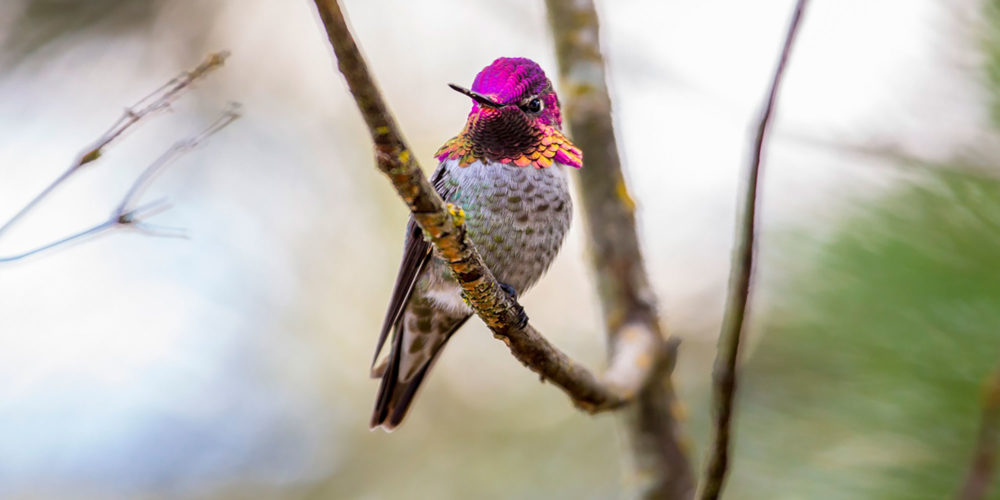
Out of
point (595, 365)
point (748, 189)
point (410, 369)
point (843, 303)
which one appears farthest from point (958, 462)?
point (595, 365)

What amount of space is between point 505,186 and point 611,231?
24.6 inches

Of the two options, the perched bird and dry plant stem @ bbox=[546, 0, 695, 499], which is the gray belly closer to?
the perched bird

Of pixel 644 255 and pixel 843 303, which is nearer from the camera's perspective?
pixel 843 303

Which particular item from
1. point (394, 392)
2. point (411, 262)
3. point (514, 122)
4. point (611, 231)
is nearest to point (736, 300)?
point (514, 122)

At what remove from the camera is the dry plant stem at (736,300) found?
1.35 m

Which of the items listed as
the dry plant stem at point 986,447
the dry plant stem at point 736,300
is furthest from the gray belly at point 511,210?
the dry plant stem at point 986,447

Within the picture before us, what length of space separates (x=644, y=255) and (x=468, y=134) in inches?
33.3

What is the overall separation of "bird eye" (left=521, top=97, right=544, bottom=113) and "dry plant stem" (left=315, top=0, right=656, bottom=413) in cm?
59

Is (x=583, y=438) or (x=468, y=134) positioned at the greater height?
(x=468, y=134)

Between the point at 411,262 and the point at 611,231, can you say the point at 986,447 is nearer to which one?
the point at 411,262

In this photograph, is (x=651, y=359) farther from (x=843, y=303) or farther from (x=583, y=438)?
(x=583, y=438)

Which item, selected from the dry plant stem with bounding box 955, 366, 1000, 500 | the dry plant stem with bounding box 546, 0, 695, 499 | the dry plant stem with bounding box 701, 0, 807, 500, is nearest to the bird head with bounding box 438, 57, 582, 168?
the dry plant stem with bounding box 546, 0, 695, 499

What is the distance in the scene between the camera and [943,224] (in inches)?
70.9

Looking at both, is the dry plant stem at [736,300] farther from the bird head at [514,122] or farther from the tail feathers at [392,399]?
the tail feathers at [392,399]
